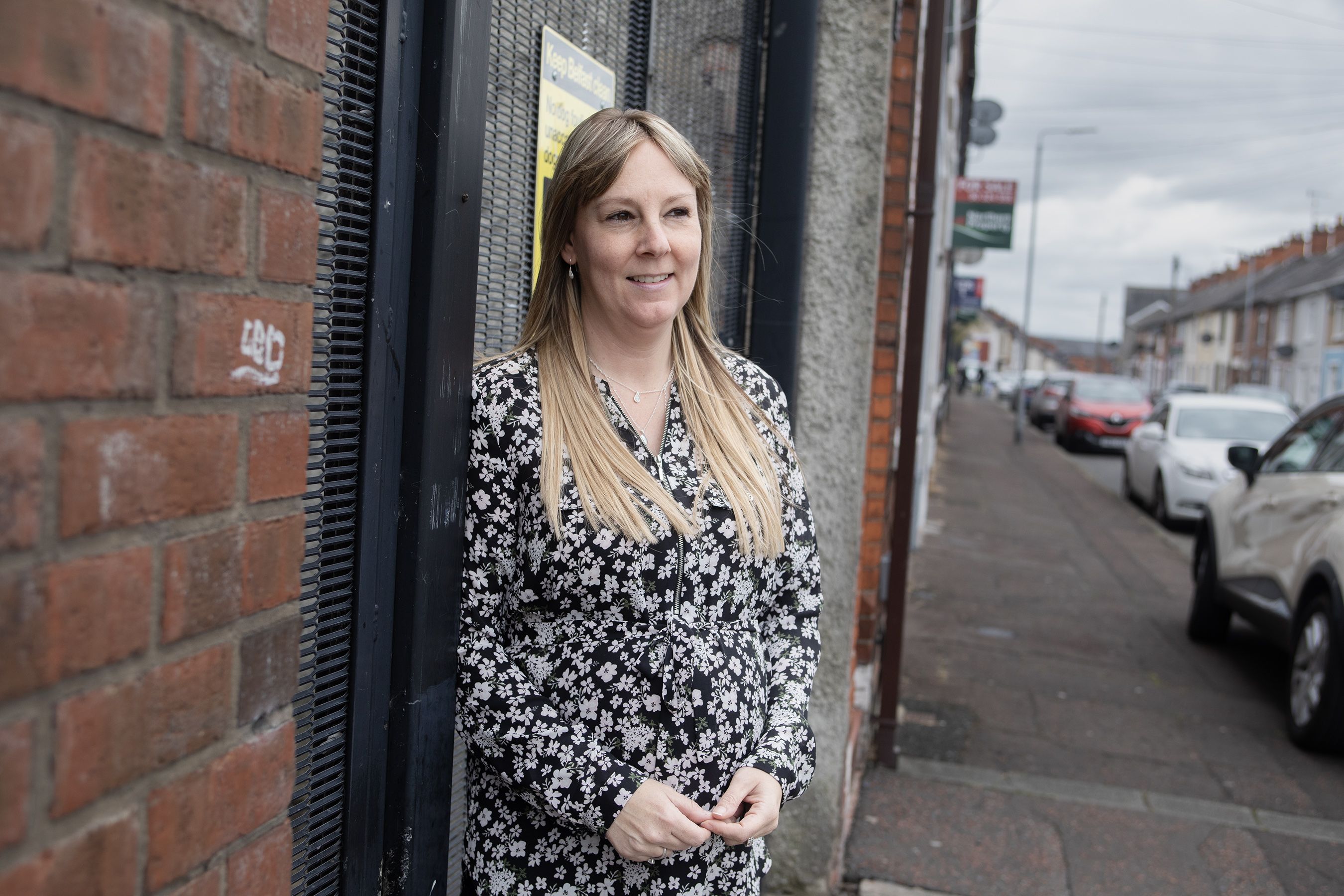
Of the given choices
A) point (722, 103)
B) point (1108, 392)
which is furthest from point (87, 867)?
point (1108, 392)

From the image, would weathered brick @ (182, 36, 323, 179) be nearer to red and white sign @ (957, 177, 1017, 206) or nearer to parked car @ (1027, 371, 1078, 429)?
red and white sign @ (957, 177, 1017, 206)

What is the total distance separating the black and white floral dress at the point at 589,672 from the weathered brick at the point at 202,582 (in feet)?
2.09

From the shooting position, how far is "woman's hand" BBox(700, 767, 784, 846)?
1.67m

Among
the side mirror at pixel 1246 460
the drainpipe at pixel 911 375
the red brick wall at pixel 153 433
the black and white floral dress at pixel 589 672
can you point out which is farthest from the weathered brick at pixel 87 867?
the side mirror at pixel 1246 460

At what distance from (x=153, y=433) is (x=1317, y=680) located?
573cm

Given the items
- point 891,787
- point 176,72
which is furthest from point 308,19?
point 891,787

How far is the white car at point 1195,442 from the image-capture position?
41.3ft

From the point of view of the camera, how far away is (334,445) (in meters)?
1.44

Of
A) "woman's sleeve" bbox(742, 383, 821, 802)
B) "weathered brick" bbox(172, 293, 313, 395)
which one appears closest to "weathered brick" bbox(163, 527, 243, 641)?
"weathered brick" bbox(172, 293, 313, 395)

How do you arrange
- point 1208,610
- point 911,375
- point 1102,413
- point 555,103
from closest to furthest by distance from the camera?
point 555,103
point 911,375
point 1208,610
point 1102,413

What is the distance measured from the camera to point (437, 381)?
5.12 feet

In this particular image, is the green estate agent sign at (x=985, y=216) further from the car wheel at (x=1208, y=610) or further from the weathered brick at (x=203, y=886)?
the weathered brick at (x=203, y=886)

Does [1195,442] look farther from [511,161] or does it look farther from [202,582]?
[202,582]

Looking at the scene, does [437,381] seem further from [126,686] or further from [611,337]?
[126,686]
